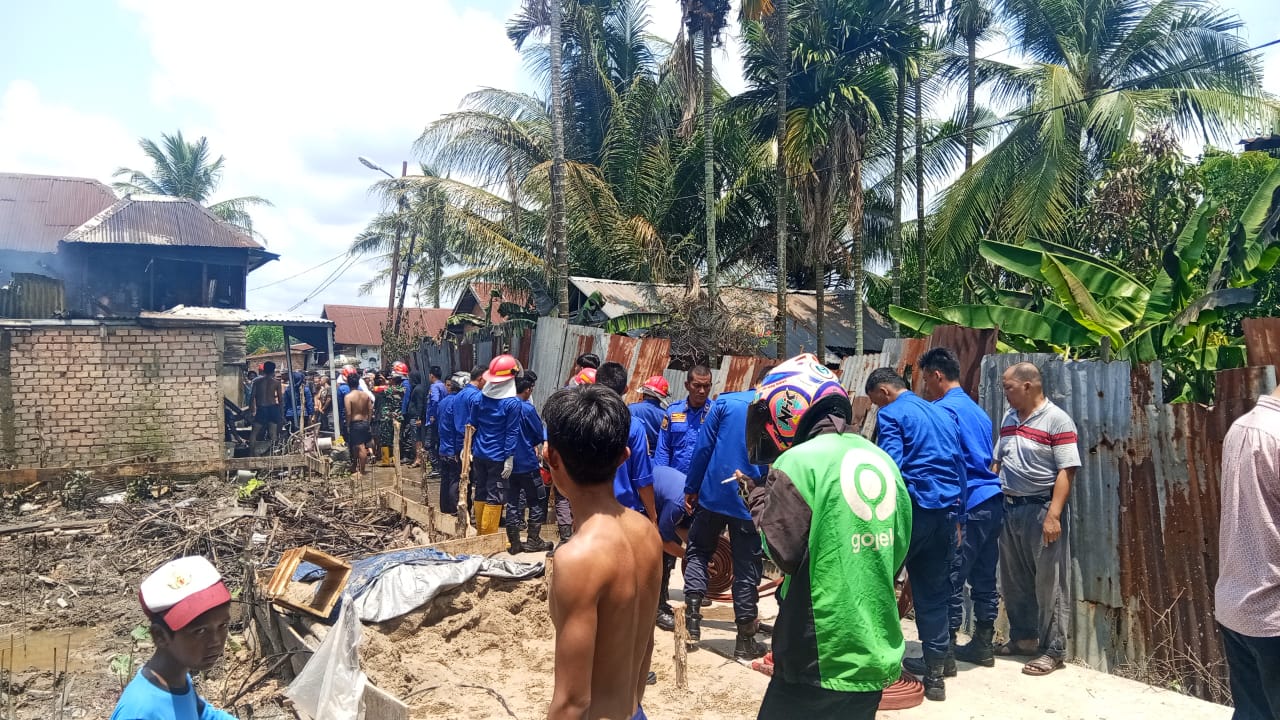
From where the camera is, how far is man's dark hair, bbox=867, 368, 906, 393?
520 centimetres

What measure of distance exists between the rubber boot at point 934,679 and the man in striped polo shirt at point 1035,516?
788 mm

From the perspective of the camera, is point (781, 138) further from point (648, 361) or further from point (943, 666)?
point (943, 666)

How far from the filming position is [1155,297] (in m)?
6.57

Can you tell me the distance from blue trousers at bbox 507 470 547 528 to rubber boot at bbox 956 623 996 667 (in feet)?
14.3

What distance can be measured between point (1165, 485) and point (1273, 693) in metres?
2.35

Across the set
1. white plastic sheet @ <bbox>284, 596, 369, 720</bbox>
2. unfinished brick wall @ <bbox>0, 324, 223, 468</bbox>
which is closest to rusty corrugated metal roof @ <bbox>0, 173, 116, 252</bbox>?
unfinished brick wall @ <bbox>0, 324, 223, 468</bbox>

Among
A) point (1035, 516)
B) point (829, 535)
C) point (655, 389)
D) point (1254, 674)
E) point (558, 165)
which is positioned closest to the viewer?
point (829, 535)

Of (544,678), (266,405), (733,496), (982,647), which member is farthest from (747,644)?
(266,405)

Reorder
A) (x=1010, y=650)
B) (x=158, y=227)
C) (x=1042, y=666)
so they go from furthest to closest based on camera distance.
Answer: (x=158, y=227), (x=1010, y=650), (x=1042, y=666)

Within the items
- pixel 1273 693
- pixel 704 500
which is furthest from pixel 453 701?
pixel 1273 693

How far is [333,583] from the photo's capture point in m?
6.14

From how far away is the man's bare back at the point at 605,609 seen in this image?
89.4 inches

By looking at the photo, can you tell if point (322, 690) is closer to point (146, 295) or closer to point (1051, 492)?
point (1051, 492)

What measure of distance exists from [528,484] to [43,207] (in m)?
22.0
